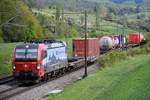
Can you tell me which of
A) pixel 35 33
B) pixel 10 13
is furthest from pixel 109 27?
pixel 10 13

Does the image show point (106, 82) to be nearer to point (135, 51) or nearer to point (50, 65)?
point (50, 65)

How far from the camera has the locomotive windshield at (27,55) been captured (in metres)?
32.9

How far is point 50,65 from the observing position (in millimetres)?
35719

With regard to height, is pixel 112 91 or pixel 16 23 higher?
pixel 16 23

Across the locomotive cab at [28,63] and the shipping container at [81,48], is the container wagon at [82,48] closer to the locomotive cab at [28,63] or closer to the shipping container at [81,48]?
the shipping container at [81,48]

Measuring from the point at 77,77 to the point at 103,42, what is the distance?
28299 mm

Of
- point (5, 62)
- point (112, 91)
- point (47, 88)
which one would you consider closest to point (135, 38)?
point (5, 62)

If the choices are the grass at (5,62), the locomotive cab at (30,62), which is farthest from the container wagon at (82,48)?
the locomotive cab at (30,62)

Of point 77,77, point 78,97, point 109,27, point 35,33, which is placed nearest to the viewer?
point 78,97

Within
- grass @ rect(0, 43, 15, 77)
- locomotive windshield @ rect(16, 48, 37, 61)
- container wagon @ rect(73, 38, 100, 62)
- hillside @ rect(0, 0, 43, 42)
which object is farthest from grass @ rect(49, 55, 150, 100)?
hillside @ rect(0, 0, 43, 42)

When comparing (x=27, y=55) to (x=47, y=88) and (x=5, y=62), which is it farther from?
(x=5, y=62)

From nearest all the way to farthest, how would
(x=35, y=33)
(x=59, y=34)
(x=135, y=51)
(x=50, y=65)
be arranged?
(x=50, y=65) → (x=135, y=51) → (x=35, y=33) → (x=59, y=34)

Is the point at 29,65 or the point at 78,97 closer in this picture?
the point at 78,97

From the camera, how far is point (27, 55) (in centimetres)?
3300
